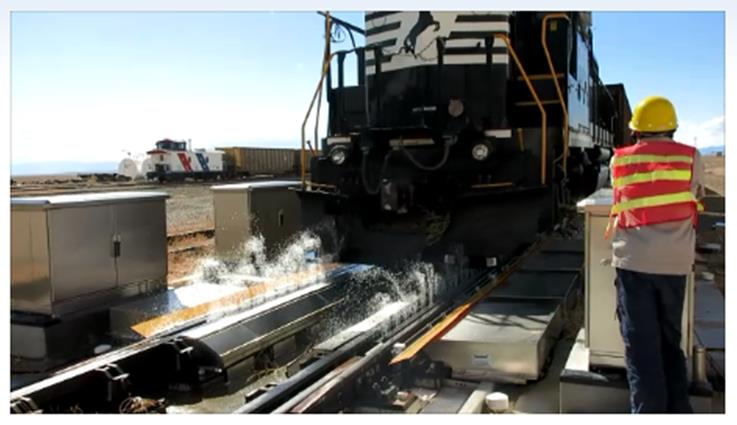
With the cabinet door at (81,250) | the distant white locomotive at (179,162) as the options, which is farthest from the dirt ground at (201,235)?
the distant white locomotive at (179,162)

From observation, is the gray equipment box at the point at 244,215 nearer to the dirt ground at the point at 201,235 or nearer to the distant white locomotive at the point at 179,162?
the dirt ground at the point at 201,235

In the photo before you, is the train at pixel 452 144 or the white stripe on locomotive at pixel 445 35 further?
the white stripe on locomotive at pixel 445 35

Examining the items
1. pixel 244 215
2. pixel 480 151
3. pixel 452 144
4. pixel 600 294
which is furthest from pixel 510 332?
pixel 244 215

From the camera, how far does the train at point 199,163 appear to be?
111 ft

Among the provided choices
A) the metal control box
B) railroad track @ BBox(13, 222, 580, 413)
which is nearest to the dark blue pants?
the metal control box

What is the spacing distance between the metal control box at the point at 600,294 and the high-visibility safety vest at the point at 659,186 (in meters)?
0.22

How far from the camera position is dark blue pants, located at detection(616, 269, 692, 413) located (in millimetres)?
2893

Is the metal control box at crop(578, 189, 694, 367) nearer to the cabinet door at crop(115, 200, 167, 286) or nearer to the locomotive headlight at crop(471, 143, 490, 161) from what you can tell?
the locomotive headlight at crop(471, 143, 490, 161)

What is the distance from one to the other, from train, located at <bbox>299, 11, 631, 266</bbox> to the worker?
2931 mm

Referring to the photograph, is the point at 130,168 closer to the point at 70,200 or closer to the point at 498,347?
the point at 70,200

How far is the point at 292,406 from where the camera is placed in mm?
3312

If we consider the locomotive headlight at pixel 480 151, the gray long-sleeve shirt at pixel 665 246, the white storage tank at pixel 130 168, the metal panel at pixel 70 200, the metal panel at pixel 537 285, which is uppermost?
the white storage tank at pixel 130 168

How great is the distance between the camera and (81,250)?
571cm

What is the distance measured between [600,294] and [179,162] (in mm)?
33013
